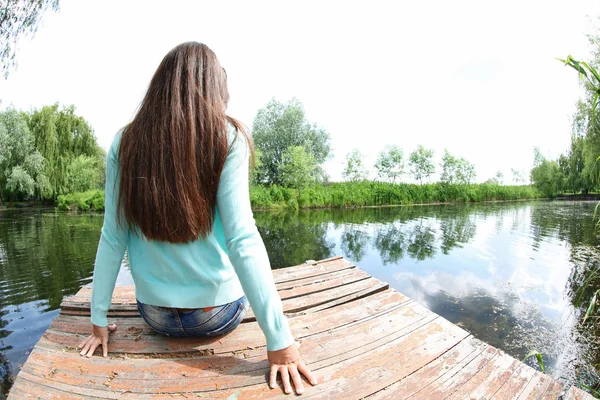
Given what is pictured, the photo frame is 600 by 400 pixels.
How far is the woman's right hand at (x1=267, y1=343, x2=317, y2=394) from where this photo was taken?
111cm

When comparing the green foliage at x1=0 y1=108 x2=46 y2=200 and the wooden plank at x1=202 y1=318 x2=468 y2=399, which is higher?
the green foliage at x1=0 y1=108 x2=46 y2=200

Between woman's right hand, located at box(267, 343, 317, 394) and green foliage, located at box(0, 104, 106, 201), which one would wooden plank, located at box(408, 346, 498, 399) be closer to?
woman's right hand, located at box(267, 343, 317, 394)

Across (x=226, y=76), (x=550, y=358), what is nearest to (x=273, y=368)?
(x=226, y=76)

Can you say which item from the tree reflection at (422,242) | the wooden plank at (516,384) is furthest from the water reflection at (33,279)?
the tree reflection at (422,242)

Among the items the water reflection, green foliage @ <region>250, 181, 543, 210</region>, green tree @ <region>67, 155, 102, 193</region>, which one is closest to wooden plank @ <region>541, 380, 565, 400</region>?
the water reflection

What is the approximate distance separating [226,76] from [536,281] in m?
6.44

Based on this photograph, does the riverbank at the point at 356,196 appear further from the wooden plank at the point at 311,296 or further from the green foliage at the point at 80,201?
the wooden plank at the point at 311,296

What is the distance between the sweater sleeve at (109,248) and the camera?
3.93 feet

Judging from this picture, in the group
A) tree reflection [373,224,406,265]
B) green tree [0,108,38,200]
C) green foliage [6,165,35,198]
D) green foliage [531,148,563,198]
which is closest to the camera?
tree reflection [373,224,406,265]

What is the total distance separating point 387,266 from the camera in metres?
6.41

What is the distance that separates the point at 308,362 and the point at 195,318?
51 cm

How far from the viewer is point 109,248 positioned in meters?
1.23

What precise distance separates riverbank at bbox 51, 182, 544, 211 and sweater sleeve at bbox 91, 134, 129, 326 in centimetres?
1739

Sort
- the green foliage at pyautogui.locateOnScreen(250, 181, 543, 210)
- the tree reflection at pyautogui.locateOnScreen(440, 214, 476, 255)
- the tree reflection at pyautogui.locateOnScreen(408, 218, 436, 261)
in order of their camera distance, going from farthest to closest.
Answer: the green foliage at pyautogui.locateOnScreen(250, 181, 543, 210), the tree reflection at pyautogui.locateOnScreen(440, 214, 476, 255), the tree reflection at pyautogui.locateOnScreen(408, 218, 436, 261)
